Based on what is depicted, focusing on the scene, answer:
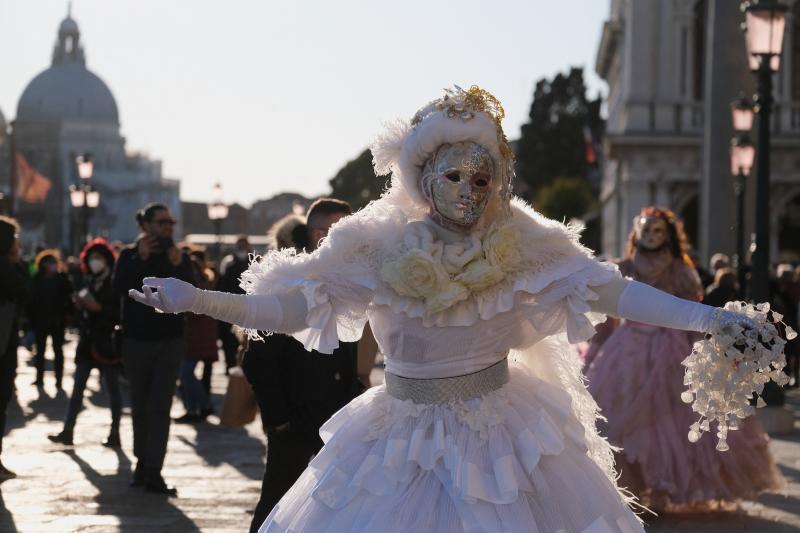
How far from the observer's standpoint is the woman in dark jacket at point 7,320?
10.3 metres

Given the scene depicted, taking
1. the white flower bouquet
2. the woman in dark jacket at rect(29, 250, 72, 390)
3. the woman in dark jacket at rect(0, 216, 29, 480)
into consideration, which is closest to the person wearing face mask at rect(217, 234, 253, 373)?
the woman in dark jacket at rect(0, 216, 29, 480)

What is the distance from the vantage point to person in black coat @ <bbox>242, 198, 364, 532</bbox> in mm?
6656

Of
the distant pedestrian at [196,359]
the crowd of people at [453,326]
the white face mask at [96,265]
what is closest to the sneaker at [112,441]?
the white face mask at [96,265]

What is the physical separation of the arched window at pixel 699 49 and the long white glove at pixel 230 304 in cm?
3861

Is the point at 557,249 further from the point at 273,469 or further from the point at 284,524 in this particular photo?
the point at 273,469

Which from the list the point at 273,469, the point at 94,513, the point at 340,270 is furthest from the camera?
the point at 94,513

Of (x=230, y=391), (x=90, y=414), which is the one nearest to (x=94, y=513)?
(x=230, y=391)

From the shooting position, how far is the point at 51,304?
18781mm

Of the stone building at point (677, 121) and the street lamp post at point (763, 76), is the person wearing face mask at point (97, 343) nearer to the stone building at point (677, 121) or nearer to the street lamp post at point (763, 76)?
the street lamp post at point (763, 76)

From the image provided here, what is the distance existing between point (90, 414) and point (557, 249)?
421 inches

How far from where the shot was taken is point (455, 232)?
508 centimetres

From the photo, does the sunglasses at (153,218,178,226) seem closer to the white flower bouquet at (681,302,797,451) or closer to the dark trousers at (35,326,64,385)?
the white flower bouquet at (681,302,797,451)

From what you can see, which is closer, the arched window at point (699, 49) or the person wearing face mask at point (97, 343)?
the person wearing face mask at point (97, 343)

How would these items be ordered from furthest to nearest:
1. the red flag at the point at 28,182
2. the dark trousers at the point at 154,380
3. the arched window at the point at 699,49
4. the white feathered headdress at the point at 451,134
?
the red flag at the point at 28,182 → the arched window at the point at 699,49 → the dark trousers at the point at 154,380 → the white feathered headdress at the point at 451,134
